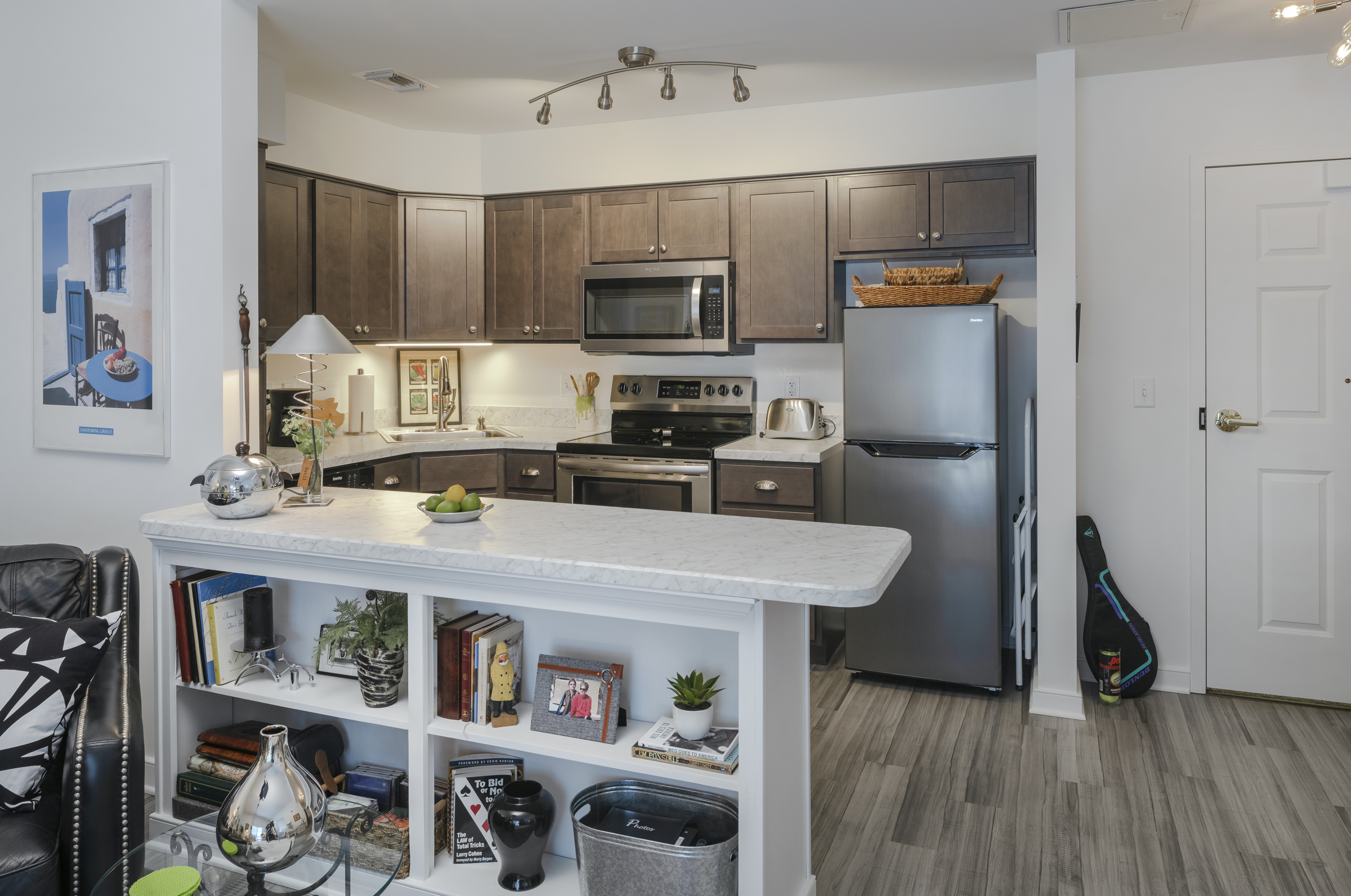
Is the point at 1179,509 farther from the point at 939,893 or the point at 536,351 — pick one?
the point at 536,351

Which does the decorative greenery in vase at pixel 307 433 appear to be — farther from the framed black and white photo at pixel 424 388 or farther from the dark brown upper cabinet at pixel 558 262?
the framed black and white photo at pixel 424 388

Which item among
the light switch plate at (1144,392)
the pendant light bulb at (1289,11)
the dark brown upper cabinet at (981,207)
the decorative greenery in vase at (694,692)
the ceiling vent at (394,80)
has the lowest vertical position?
the decorative greenery in vase at (694,692)

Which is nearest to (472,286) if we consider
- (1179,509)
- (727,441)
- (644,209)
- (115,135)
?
(644,209)

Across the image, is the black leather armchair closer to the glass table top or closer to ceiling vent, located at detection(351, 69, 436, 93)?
the glass table top

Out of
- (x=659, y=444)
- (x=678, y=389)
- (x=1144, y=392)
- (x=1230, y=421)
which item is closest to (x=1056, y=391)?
(x=1144, y=392)

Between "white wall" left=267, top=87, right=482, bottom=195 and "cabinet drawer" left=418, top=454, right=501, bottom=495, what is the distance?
1.43m

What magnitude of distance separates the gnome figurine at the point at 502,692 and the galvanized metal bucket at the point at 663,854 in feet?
0.79

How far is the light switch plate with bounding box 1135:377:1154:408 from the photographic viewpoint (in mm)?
3627

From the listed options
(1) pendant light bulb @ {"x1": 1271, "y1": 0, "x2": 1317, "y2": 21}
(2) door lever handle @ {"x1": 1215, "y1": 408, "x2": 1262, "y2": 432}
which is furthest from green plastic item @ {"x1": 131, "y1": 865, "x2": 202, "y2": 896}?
(2) door lever handle @ {"x1": 1215, "y1": 408, "x2": 1262, "y2": 432}

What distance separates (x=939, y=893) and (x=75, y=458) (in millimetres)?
3046

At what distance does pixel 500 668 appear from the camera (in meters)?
2.04

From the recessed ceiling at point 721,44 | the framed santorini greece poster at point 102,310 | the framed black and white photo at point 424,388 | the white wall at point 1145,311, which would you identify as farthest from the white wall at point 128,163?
the white wall at point 1145,311

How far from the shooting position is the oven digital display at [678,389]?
4.53 meters

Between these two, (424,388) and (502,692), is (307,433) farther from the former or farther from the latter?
(424,388)
